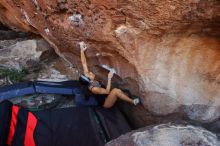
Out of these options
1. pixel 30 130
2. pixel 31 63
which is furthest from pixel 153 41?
pixel 31 63

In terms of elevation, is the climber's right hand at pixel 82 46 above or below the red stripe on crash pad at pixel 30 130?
above

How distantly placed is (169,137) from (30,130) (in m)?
1.04

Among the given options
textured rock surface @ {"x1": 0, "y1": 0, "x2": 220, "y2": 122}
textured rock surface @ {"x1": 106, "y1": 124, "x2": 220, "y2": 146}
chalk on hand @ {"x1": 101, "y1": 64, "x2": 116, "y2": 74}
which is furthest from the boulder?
textured rock surface @ {"x1": 106, "y1": 124, "x2": 220, "y2": 146}

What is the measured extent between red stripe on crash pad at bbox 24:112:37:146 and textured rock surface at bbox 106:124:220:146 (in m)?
0.76

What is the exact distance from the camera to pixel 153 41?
2.37 m

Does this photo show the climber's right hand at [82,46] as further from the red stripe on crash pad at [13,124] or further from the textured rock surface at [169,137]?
the textured rock surface at [169,137]

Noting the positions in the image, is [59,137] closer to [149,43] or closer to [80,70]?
[80,70]

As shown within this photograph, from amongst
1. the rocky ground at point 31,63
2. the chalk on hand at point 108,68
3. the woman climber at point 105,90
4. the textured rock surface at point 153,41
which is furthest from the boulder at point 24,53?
the chalk on hand at point 108,68

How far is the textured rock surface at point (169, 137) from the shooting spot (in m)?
2.05

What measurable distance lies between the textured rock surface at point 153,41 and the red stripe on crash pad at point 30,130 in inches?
23.6

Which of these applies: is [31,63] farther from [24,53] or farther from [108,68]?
[108,68]

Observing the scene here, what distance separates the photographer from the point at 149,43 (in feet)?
7.82

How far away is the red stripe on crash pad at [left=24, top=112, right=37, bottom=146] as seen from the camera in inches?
103

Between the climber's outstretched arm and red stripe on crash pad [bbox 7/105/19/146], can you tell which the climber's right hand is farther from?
red stripe on crash pad [bbox 7/105/19/146]
